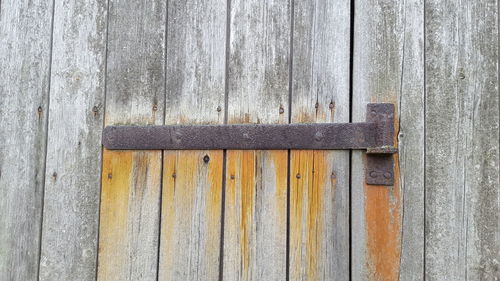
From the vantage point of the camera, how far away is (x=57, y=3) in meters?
1.59

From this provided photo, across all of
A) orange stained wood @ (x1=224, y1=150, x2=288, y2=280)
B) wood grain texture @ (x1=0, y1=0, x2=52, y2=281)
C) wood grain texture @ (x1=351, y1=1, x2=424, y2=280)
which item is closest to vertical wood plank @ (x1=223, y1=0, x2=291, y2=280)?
orange stained wood @ (x1=224, y1=150, x2=288, y2=280)

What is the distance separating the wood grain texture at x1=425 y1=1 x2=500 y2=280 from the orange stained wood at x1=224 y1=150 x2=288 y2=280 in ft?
1.31

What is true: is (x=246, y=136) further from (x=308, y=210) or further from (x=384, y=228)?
(x=384, y=228)

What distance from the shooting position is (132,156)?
4.93 feet

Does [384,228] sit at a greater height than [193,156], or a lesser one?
lesser

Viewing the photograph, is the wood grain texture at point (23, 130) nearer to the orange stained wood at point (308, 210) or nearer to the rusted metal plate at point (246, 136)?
the rusted metal plate at point (246, 136)

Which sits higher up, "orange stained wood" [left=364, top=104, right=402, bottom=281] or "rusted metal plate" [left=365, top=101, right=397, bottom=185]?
"rusted metal plate" [left=365, top=101, right=397, bottom=185]

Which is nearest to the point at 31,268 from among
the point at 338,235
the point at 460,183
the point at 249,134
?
the point at 249,134

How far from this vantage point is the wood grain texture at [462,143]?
1.34 meters

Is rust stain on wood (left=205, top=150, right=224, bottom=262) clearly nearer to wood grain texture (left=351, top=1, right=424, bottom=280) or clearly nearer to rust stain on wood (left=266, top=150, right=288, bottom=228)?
rust stain on wood (left=266, top=150, right=288, bottom=228)

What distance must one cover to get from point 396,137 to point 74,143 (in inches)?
37.2

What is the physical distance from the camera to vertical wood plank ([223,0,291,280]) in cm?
142

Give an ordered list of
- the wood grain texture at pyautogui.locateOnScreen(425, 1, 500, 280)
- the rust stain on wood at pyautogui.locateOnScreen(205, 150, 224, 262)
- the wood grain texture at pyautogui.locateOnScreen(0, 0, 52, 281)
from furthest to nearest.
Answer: the wood grain texture at pyautogui.locateOnScreen(0, 0, 52, 281) < the rust stain on wood at pyautogui.locateOnScreen(205, 150, 224, 262) < the wood grain texture at pyautogui.locateOnScreen(425, 1, 500, 280)

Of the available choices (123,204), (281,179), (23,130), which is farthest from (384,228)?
(23,130)
